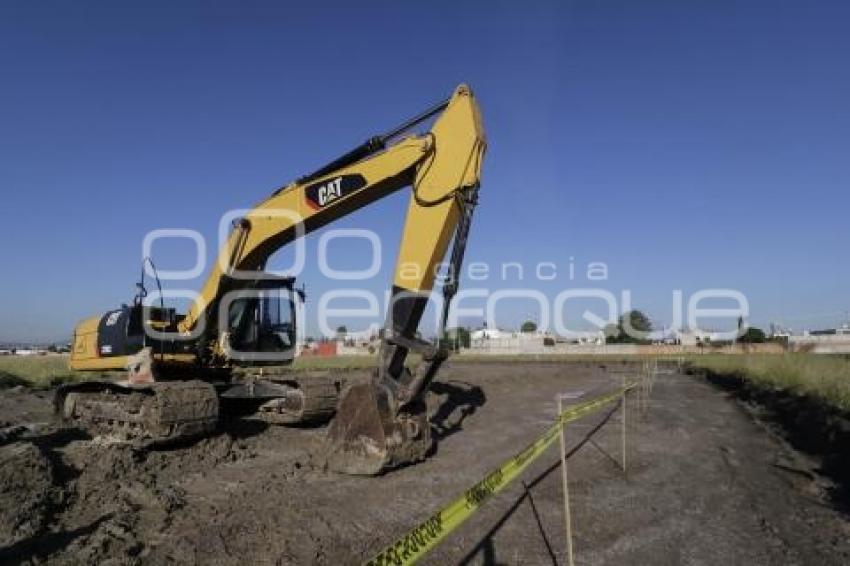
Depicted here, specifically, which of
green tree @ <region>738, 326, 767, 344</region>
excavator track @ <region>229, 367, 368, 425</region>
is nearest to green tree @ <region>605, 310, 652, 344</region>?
green tree @ <region>738, 326, 767, 344</region>

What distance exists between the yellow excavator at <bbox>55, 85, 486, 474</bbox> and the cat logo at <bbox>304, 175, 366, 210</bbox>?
0.02 metres

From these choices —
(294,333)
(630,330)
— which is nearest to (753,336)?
(630,330)

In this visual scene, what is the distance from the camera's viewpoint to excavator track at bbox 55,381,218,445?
36.7ft

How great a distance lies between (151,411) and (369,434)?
12.2ft

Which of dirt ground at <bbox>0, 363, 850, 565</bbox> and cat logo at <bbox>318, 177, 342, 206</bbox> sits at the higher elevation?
cat logo at <bbox>318, 177, 342, 206</bbox>

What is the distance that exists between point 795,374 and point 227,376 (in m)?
18.2

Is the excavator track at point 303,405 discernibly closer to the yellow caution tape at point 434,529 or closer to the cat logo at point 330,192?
the cat logo at point 330,192

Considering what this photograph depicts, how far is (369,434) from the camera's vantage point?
977 centimetres

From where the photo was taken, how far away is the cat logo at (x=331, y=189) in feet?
37.0

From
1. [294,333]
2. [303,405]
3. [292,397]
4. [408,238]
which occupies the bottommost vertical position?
[303,405]

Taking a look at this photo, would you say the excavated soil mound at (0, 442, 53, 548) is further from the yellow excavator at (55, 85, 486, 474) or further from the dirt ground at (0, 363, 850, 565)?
the yellow excavator at (55, 85, 486, 474)

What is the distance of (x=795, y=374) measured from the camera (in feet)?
76.6

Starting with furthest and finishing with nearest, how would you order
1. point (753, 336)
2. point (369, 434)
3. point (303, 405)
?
point (753, 336) < point (303, 405) < point (369, 434)

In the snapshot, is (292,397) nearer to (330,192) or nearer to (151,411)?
(151,411)
